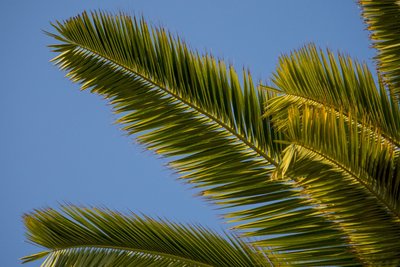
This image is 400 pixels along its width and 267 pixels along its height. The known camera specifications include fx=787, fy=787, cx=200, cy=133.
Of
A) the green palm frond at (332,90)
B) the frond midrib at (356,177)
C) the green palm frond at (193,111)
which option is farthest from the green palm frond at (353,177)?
the green palm frond at (332,90)

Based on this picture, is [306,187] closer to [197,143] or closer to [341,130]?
[341,130]

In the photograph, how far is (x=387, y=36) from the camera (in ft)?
18.0

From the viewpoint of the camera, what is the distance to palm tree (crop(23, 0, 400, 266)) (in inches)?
171

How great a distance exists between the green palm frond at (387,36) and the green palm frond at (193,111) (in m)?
0.86

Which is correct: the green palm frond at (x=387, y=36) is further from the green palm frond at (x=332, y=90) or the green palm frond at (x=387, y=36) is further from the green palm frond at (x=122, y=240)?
the green palm frond at (x=122, y=240)

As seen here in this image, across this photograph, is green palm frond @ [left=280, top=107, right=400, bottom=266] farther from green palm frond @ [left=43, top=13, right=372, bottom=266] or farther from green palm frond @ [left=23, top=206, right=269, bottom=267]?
green palm frond @ [left=23, top=206, right=269, bottom=267]

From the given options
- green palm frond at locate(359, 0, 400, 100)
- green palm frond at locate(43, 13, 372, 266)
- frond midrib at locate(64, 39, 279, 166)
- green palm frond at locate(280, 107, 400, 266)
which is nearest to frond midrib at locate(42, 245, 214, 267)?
green palm frond at locate(43, 13, 372, 266)

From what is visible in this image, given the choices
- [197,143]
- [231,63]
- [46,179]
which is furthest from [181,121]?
[46,179]

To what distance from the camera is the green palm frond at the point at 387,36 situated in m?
5.39

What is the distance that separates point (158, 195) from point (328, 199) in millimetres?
71902

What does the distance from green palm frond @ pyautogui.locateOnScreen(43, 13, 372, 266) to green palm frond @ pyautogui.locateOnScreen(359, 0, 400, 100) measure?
33.9 inches

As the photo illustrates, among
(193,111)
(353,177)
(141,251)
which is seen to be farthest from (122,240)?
(353,177)

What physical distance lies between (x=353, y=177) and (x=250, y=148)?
113 centimetres

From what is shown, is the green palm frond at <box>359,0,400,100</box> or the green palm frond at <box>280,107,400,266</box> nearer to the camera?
the green palm frond at <box>280,107,400,266</box>
